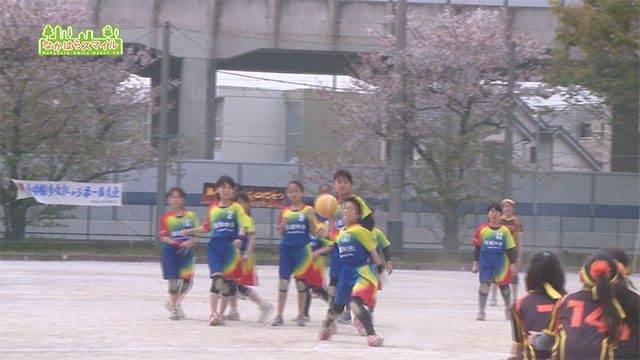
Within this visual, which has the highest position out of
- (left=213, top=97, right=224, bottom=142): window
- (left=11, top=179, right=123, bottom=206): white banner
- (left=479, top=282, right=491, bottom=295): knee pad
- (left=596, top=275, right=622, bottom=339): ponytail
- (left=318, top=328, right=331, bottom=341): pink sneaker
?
(left=213, top=97, right=224, bottom=142): window

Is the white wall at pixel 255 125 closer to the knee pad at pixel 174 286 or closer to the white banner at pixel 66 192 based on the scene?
the white banner at pixel 66 192

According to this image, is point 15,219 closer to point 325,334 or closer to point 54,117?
point 54,117

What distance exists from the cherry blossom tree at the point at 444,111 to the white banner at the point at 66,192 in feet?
20.7

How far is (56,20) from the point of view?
30.6 meters

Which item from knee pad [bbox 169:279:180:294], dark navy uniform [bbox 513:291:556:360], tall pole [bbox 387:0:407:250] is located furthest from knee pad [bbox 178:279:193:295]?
tall pole [bbox 387:0:407:250]

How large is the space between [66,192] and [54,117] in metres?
2.15

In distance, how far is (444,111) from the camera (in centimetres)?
3077

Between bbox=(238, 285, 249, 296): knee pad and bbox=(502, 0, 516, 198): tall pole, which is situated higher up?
bbox=(502, 0, 516, 198): tall pole

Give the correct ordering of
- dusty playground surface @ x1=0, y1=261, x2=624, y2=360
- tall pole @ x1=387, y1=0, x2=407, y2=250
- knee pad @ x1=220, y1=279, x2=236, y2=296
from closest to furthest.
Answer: dusty playground surface @ x1=0, y1=261, x2=624, y2=360 < knee pad @ x1=220, y1=279, x2=236, y2=296 < tall pole @ x1=387, y1=0, x2=407, y2=250

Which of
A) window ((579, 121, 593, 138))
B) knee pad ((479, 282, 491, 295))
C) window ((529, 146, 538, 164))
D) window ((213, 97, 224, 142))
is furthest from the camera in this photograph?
window ((213, 97, 224, 142))

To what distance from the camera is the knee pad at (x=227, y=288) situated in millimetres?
12578

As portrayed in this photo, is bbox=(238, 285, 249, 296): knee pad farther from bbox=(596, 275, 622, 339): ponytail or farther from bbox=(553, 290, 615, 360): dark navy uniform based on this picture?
bbox=(596, 275, 622, 339): ponytail

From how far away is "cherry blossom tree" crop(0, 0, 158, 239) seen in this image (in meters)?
28.9

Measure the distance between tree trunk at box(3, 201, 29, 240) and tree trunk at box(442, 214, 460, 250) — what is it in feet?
40.3
